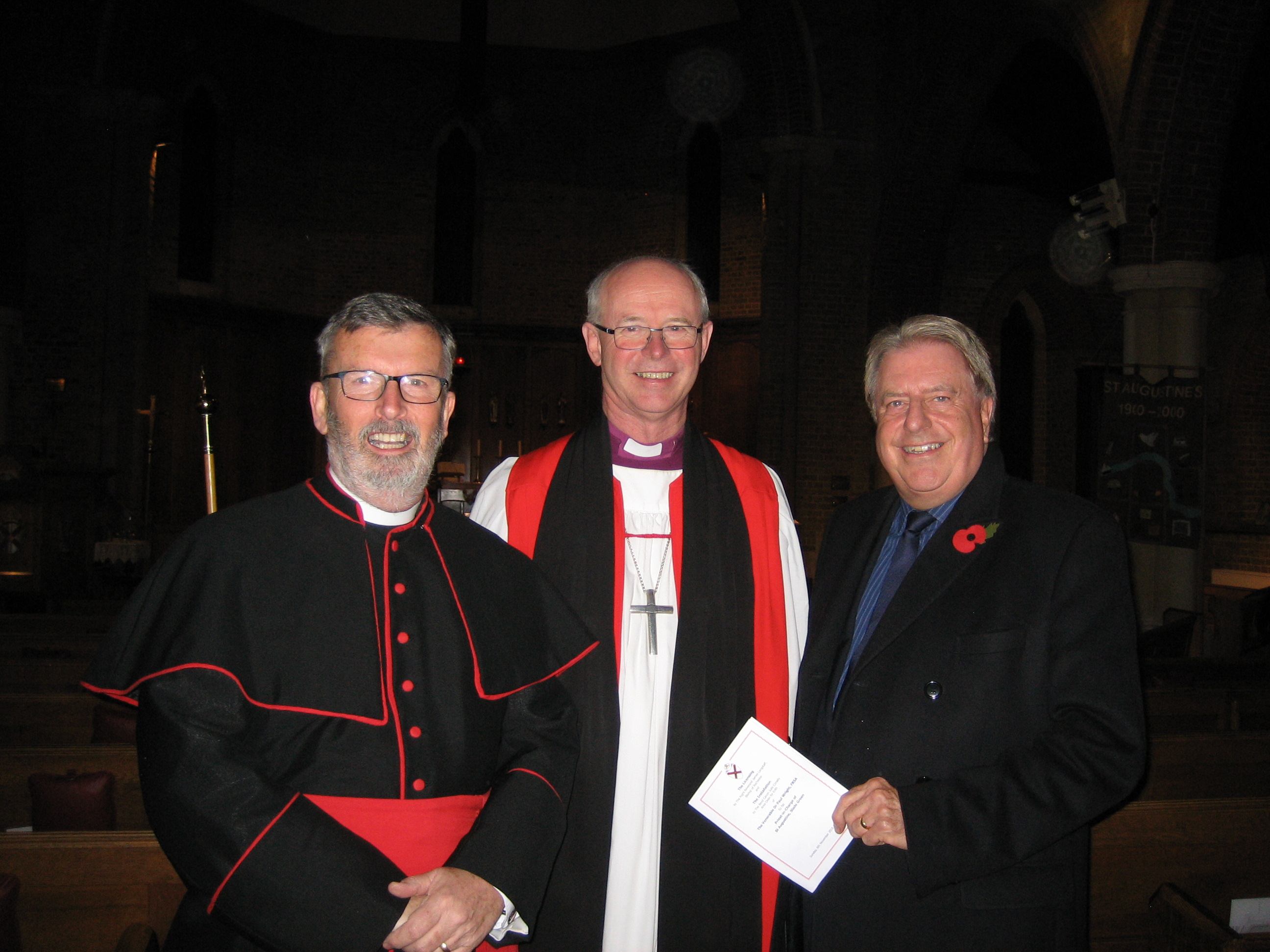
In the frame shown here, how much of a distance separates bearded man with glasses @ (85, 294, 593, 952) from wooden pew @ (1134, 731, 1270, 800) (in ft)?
9.09

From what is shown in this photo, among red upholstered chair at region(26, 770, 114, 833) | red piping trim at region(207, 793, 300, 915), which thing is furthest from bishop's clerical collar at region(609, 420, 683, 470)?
red upholstered chair at region(26, 770, 114, 833)

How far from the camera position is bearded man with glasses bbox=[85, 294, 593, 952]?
169cm

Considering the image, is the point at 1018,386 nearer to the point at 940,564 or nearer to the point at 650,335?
the point at 650,335

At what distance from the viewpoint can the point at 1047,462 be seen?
14656mm

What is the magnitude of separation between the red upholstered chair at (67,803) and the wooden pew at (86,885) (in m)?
0.31

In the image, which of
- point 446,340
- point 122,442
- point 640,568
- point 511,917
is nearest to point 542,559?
point 640,568

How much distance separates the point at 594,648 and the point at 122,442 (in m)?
10.5

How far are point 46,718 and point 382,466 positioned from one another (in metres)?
3.41

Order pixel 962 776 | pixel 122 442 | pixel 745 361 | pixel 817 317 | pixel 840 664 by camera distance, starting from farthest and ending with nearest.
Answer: pixel 745 361, pixel 122 442, pixel 817 317, pixel 840 664, pixel 962 776

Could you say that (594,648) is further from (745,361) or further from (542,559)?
(745,361)

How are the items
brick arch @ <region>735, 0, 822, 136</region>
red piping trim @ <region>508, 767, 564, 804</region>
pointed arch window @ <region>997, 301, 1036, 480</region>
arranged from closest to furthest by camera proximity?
red piping trim @ <region>508, 767, 564, 804</region> < brick arch @ <region>735, 0, 822, 136</region> < pointed arch window @ <region>997, 301, 1036, 480</region>

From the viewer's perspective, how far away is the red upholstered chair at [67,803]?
291 cm

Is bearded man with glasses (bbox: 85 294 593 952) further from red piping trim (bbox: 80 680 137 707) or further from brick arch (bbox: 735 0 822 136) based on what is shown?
brick arch (bbox: 735 0 822 136)

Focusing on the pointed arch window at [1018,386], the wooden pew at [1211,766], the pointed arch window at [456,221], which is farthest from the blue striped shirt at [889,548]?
the pointed arch window at [456,221]
